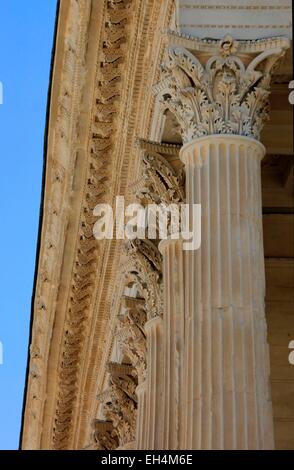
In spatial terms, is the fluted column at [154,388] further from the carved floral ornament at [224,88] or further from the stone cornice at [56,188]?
the stone cornice at [56,188]

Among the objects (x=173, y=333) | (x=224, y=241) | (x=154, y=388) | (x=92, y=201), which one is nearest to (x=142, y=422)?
(x=154, y=388)

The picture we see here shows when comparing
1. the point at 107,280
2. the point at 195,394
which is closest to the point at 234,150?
the point at 195,394

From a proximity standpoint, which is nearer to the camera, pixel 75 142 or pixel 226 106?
pixel 226 106

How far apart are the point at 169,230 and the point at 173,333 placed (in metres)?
1.38

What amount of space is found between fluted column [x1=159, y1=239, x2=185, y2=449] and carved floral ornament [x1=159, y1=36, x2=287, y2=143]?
8.62ft

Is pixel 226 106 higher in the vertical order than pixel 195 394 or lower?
higher

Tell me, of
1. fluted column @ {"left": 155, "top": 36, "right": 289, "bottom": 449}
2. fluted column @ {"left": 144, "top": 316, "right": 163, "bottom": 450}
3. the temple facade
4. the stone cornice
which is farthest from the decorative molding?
fluted column @ {"left": 155, "top": 36, "right": 289, "bottom": 449}

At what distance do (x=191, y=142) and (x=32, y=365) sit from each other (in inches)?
790

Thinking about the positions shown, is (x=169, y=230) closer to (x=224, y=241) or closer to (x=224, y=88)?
(x=224, y=88)

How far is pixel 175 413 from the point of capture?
1722 cm

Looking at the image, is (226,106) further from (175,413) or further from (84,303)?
(84,303)

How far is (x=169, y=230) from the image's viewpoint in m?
17.2
